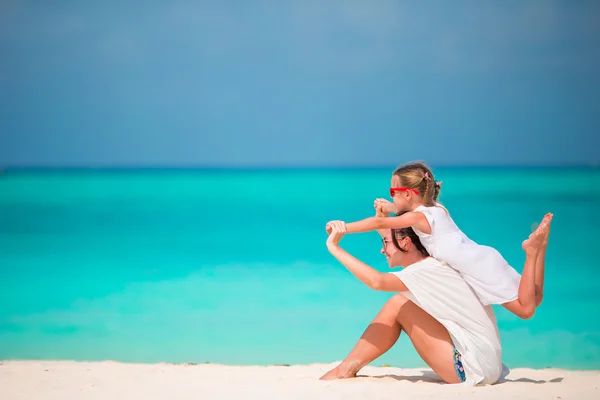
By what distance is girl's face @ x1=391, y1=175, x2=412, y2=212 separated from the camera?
382 centimetres

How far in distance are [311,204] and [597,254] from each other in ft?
42.0

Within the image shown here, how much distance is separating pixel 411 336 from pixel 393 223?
1.85 feet

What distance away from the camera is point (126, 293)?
851cm

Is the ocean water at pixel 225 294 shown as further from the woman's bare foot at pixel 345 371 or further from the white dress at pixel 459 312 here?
the white dress at pixel 459 312

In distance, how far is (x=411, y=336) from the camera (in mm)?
3709

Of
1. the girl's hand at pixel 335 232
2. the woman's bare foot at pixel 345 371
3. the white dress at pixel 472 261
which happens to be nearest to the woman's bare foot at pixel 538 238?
the white dress at pixel 472 261

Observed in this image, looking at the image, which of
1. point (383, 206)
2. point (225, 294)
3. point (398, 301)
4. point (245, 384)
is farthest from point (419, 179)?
point (225, 294)

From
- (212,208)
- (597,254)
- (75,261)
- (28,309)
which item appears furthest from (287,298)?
(212,208)

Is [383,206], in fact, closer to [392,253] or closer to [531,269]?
[392,253]

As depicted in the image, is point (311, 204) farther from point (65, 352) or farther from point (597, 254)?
point (65, 352)

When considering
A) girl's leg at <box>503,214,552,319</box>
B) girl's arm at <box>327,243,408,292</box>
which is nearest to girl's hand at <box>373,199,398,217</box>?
girl's arm at <box>327,243,408,292</box>

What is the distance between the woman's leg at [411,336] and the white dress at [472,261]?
265mm

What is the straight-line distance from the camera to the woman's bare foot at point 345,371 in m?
3.86

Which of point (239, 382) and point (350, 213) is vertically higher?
point (350, 213)
